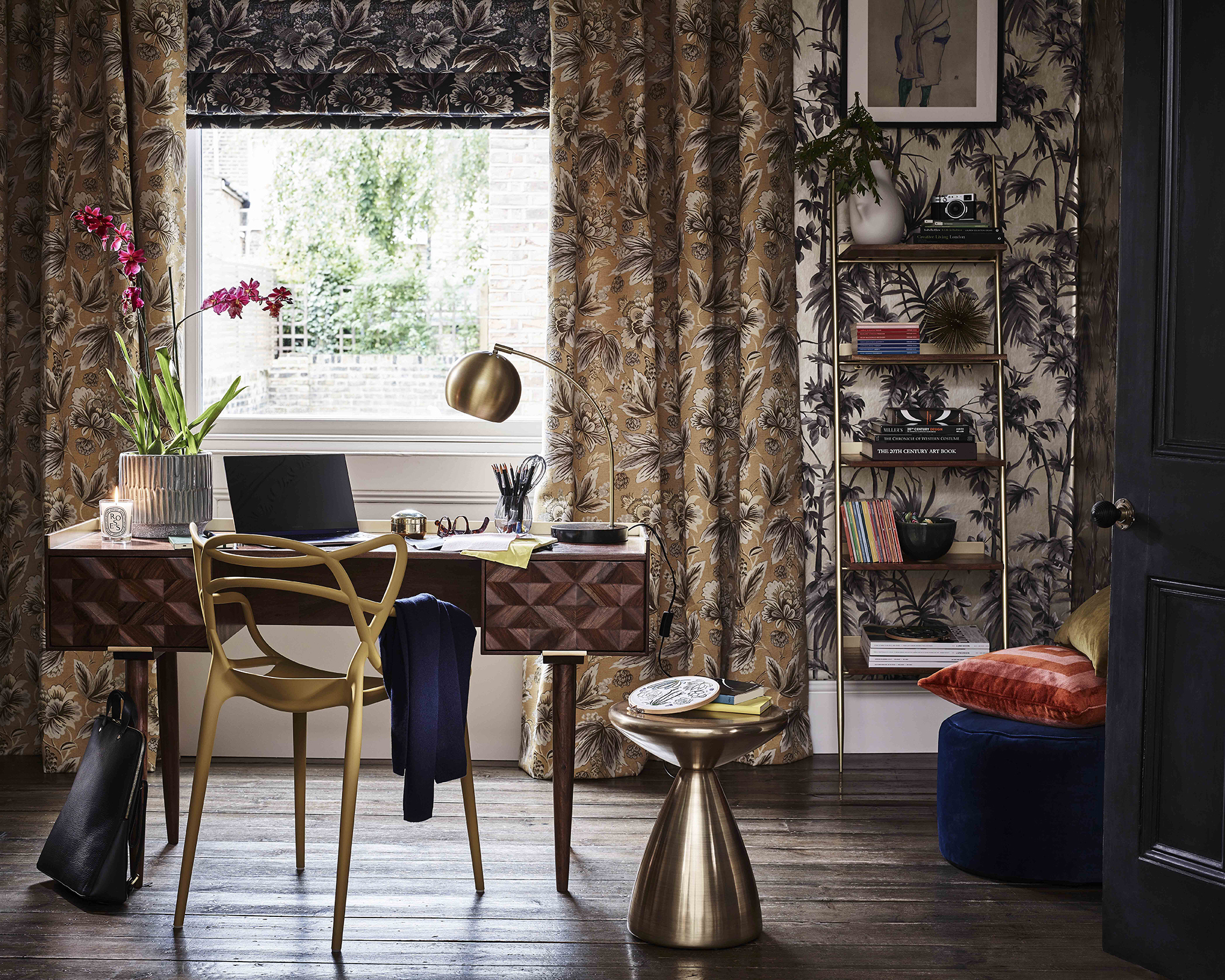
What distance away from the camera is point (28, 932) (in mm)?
2176

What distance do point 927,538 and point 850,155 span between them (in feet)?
4.04

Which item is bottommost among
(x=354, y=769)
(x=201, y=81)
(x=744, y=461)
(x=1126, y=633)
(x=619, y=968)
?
(x=619, y=968)

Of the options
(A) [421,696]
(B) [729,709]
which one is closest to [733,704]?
(B) [729,709]

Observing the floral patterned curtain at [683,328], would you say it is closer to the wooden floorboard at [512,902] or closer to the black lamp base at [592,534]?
the wooden floorboard at [512,902]

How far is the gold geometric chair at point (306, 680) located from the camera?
2.09 meters

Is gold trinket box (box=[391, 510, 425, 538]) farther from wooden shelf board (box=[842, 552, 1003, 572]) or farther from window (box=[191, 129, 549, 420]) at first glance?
wooden shelf board (box=[842, 552, 1003, 572])

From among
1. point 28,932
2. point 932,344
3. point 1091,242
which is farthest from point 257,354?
point 1091,242

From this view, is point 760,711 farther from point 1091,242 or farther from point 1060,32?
point 1060,32

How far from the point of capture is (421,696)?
2189mm

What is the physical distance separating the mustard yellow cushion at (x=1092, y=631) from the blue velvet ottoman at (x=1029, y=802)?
0.18 metres

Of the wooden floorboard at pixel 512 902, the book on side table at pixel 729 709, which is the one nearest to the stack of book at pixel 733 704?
the book on side table at pixel 729 709

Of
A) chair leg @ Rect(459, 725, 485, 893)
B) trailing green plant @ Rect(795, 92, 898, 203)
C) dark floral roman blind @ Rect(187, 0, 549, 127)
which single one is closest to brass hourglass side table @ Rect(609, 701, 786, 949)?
chair leg @ Rect(459, 725, 485, 893)

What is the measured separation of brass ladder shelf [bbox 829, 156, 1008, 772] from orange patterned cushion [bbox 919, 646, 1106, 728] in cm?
52

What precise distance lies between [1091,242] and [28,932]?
3397 mm
